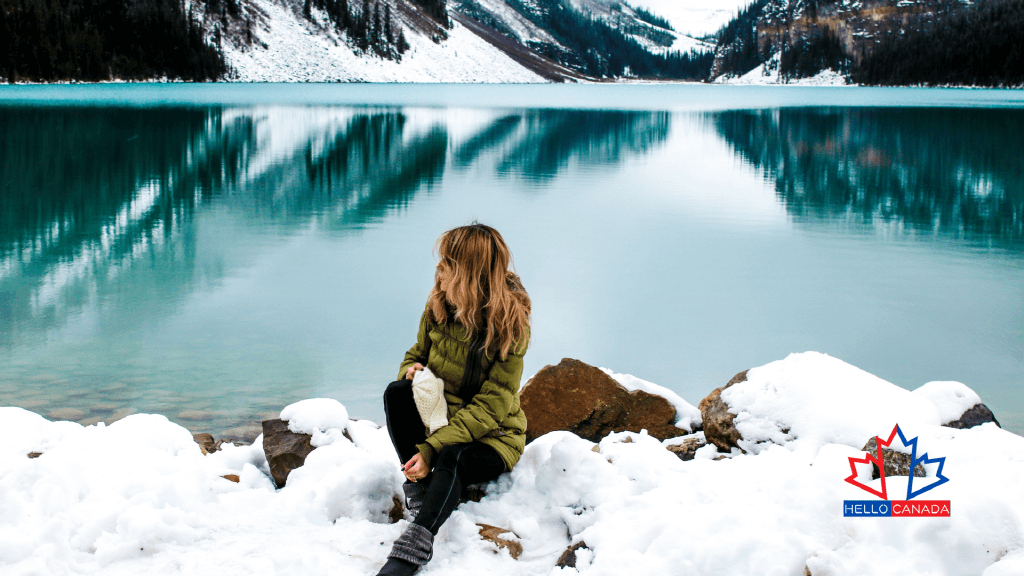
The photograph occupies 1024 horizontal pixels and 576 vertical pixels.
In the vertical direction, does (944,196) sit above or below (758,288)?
above

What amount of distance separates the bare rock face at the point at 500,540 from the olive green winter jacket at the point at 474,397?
40cm

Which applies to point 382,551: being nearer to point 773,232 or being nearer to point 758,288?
point 758,288

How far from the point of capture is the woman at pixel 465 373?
3.46m

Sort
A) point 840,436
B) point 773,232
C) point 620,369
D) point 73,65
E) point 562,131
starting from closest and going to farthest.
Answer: point 840,436 < point 620,369 < point 773,232 < point 562,131 < point 73,65

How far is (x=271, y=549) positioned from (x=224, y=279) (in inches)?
337

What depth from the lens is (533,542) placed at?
3.45 metres

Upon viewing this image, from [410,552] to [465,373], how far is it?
2.97 ft

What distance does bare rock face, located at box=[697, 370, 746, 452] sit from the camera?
4.62 m

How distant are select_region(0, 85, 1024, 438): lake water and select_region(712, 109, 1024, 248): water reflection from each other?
0.61 feet

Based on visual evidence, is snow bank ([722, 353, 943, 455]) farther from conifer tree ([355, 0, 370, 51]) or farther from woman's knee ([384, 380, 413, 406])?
conifer tree ([355, 0, 370, 51])

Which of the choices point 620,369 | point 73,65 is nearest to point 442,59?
point 73,65

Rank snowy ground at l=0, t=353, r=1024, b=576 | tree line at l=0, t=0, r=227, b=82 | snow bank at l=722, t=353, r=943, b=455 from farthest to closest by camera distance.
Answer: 1. tree line at l=0, t=0, r=227, b=82
2. snow bank at l=722, t=353, r=943, b=455
3. snowy ground at l=0, t=353, r=1024, b=576

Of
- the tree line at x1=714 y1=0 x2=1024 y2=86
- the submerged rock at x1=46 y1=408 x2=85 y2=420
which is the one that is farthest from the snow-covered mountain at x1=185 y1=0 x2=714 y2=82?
the submerged rock at x1=46 y1=408 x2=85 y2=420

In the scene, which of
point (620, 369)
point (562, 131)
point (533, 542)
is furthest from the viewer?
point (562, 131)
